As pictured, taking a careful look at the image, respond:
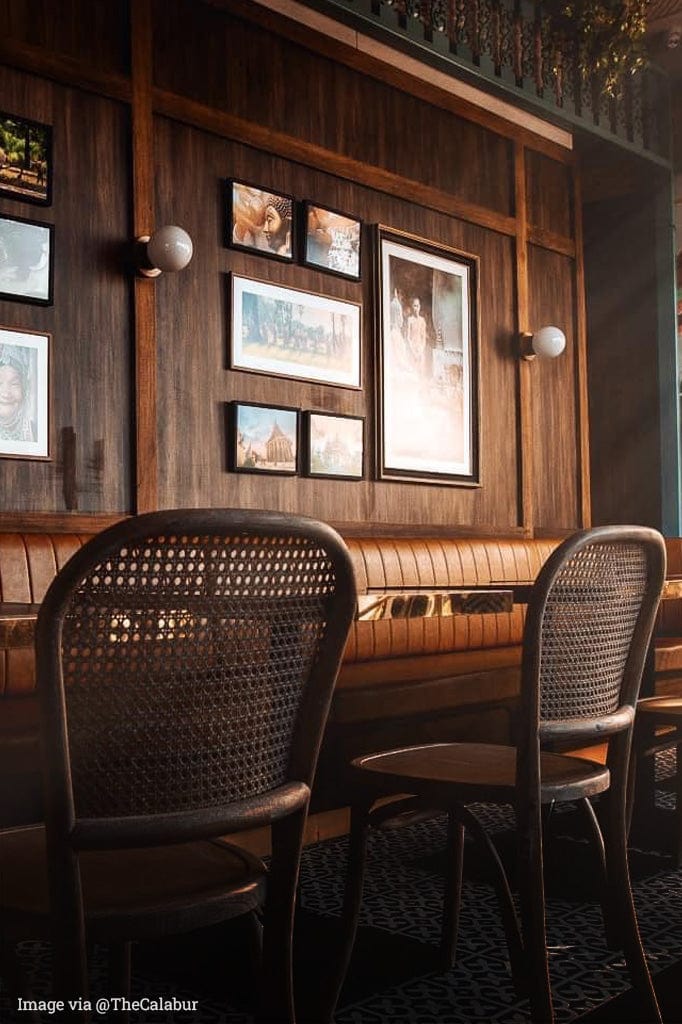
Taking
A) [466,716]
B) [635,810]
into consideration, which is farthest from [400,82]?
[635,810]

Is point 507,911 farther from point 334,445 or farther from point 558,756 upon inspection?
point 334,445

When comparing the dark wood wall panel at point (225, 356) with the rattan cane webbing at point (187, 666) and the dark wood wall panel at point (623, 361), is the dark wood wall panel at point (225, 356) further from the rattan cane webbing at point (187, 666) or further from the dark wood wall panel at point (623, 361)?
the rattan cane webbing at point (187, 666)

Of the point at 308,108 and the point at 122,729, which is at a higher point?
the point at 308,108

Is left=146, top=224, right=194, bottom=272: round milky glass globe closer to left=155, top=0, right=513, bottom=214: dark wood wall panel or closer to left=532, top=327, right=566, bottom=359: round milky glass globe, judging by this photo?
left=155, top=0, right=513, bottom=214: dark wood wall panel

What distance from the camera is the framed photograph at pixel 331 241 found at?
4.93 m

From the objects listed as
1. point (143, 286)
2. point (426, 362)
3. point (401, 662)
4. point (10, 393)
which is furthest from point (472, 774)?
point (426, 362)

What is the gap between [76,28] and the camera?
405cm

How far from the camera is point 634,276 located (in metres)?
6.98

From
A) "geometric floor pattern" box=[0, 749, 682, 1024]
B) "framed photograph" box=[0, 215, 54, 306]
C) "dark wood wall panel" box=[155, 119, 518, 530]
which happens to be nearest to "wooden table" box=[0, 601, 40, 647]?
"geometric floor pattern" box=[0, 749, 682, 1024]

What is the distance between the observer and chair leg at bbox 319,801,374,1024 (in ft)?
5.97

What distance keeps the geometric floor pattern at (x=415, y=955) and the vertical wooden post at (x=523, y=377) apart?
3.16 meters

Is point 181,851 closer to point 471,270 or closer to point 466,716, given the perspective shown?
point 466,716

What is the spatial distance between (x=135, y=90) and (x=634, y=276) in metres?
3.89

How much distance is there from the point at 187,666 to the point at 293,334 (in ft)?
12.3
